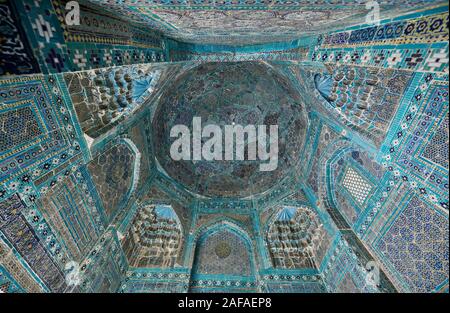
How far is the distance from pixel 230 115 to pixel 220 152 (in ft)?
4.63

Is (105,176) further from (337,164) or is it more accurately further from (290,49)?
(337,164)

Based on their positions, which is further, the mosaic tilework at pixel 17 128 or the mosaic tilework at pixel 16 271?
the mosaic tilework at pixel 16 271

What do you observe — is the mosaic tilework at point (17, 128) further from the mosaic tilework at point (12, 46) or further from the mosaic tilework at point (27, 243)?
the mosaic tilework at point (12, 46)

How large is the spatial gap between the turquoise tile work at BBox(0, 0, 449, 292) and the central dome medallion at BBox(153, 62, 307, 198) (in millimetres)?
58

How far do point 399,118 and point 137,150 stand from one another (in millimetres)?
5509

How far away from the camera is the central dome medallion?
735 centimetres

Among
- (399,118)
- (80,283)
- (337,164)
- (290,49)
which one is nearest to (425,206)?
(399,118)

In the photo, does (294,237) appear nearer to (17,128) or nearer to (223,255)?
(223,255)

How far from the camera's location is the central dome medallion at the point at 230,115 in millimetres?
7348

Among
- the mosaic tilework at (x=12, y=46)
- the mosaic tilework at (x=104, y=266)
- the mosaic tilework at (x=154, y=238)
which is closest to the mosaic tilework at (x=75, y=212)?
the mosaic tilework at (x=104, y=266)

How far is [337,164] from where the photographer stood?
5.70 meters

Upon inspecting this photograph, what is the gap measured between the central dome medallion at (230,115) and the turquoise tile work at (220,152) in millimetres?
58

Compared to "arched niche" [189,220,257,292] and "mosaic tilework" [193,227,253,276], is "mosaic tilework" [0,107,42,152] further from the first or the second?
"mosaic tilework" [193,227,253,276]

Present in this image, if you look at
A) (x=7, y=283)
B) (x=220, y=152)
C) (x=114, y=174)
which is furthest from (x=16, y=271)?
(x=220, y=152)
